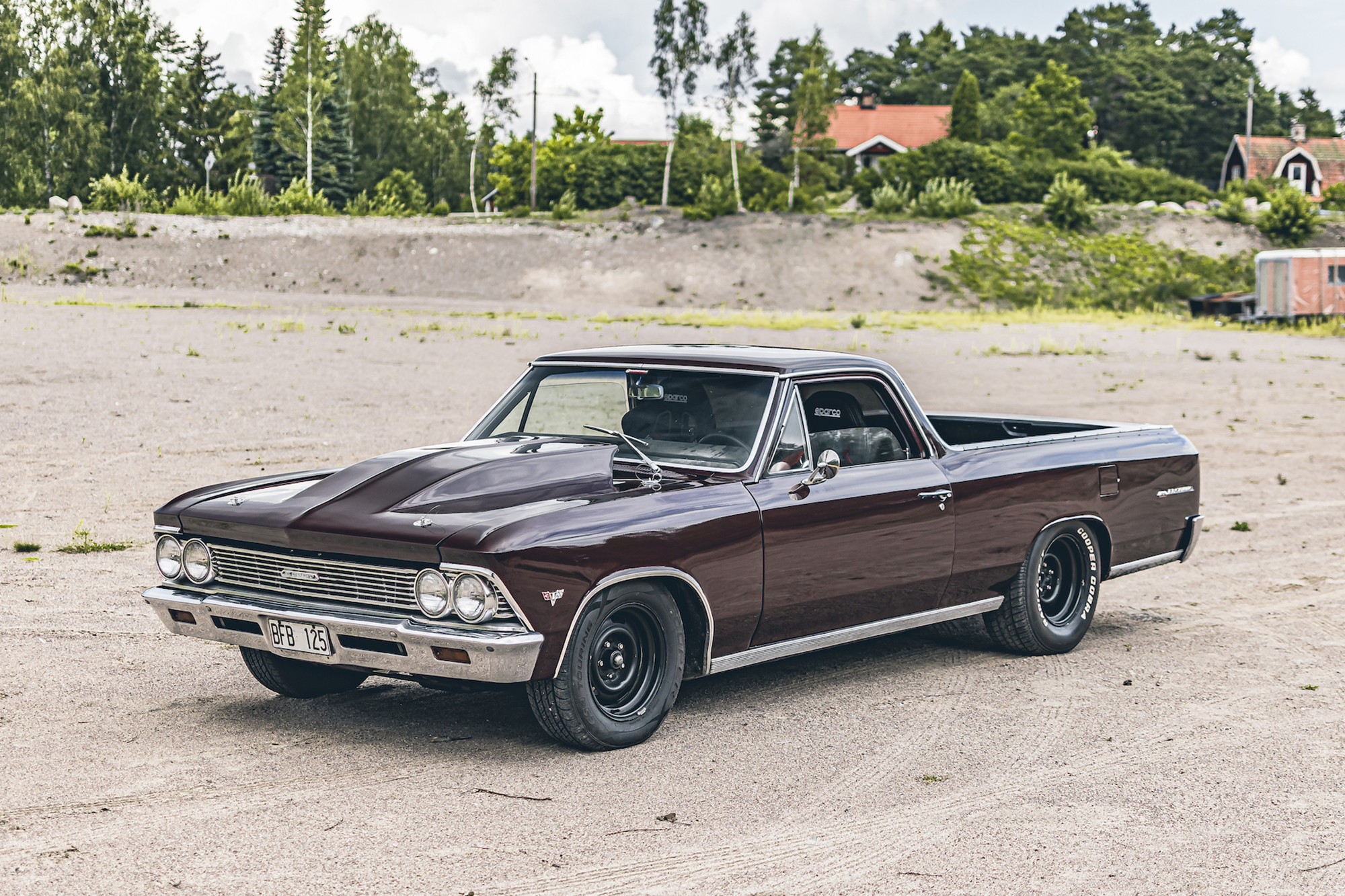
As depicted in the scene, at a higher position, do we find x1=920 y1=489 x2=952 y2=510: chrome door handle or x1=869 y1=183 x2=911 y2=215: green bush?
x1=869 y1=183 x2=911 y2=215: green bush

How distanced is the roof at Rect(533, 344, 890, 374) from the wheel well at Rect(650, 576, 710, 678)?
4.19ft

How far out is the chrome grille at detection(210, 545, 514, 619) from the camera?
5.26m

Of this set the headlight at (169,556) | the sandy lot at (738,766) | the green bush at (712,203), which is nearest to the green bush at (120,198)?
the green bush at (712,203)

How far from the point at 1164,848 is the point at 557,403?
11.4 feet

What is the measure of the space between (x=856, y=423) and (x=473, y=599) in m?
2.60

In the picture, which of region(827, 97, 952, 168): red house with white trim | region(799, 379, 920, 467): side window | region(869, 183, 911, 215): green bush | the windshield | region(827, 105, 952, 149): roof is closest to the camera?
the windshield

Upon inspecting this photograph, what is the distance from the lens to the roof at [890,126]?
93.1m

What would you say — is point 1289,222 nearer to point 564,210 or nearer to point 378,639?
point 564,210

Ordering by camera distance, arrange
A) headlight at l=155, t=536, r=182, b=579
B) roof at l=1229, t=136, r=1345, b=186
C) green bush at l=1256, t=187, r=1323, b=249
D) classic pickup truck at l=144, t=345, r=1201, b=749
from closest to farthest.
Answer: classic pickup truck at l=144, t=345, r=1201, b=749 → headlight at l=155, t=536, r=182, b=579 → green bush at l=1256, t=187, r=1323, b=249 → roof at l=1229, t=136, r=1345, b=186

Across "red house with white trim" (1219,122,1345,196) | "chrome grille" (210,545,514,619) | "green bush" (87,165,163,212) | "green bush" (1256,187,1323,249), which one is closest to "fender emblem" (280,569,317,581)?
"chrome grille" (210,545,514,619)

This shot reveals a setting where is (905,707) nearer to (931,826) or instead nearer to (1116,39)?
(931,826)

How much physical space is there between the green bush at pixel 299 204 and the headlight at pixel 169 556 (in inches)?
2188

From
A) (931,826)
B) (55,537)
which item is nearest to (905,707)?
(931,826)

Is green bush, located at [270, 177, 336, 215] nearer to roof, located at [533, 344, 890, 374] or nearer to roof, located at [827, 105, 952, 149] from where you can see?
roof, located at [827, 105, 952, 149]
